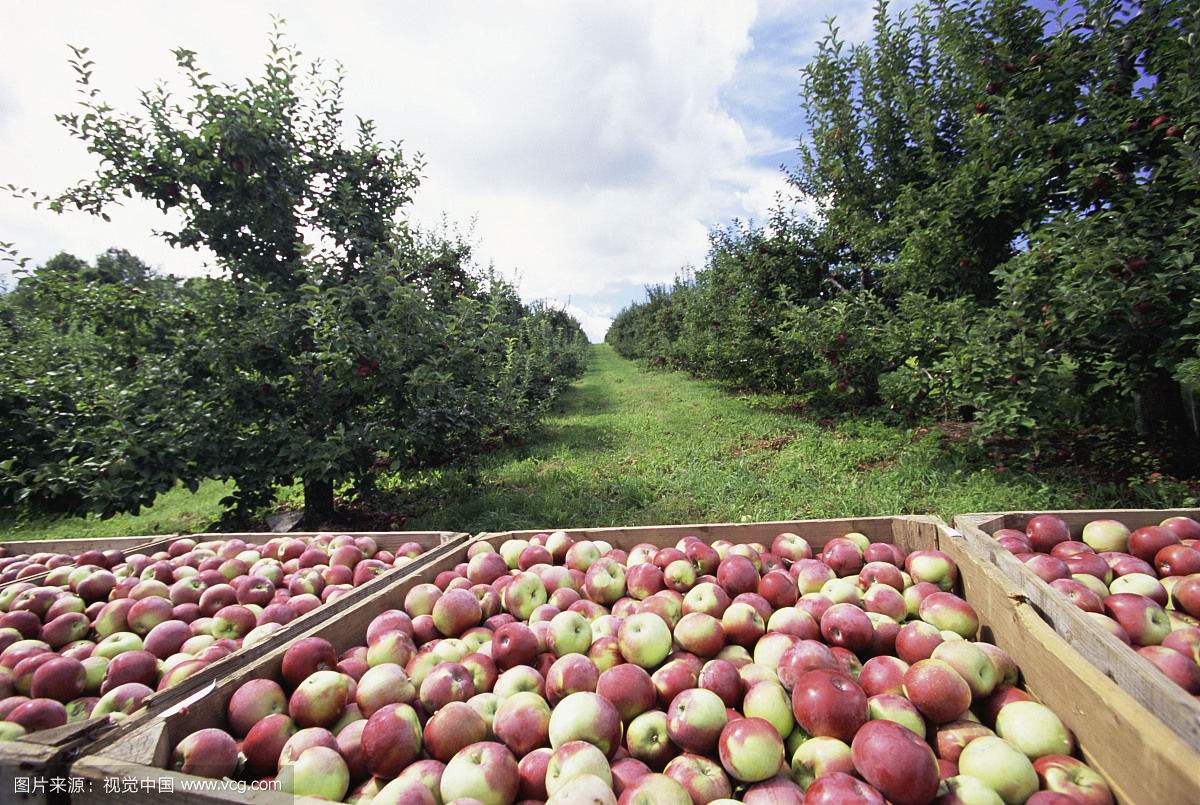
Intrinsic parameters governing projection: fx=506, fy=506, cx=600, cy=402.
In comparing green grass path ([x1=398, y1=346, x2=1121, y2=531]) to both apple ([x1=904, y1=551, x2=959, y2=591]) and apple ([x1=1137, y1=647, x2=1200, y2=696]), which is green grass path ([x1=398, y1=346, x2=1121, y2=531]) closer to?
apple ([x1=904, y1=551, x2=959, y2=591])

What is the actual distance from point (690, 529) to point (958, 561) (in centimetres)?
120

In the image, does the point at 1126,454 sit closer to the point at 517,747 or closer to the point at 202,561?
the point at 517,747

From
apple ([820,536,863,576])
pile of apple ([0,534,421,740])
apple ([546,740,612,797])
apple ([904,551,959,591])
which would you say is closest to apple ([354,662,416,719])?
pile of apple ([0,534,421,740])

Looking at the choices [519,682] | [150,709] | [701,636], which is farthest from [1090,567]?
[150,709]

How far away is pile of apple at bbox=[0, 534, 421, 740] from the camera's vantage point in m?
1.76

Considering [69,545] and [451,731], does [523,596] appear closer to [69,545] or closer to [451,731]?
A: [451,731]

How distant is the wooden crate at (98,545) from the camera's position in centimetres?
325

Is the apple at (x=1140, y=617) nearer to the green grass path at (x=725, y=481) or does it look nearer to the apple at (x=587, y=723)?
the apple at (x=587, y=723)

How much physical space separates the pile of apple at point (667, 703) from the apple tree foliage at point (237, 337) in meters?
3.23

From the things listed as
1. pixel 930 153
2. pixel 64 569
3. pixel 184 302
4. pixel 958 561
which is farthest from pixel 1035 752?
pixel 930 153

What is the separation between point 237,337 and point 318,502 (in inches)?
74.5

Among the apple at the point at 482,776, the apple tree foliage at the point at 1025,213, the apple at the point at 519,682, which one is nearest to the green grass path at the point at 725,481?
the apple tree foliage at the point at 1025,213

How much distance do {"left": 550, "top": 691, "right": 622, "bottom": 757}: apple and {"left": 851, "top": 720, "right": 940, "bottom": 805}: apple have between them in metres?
0.65

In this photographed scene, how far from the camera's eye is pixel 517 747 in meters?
1.49
